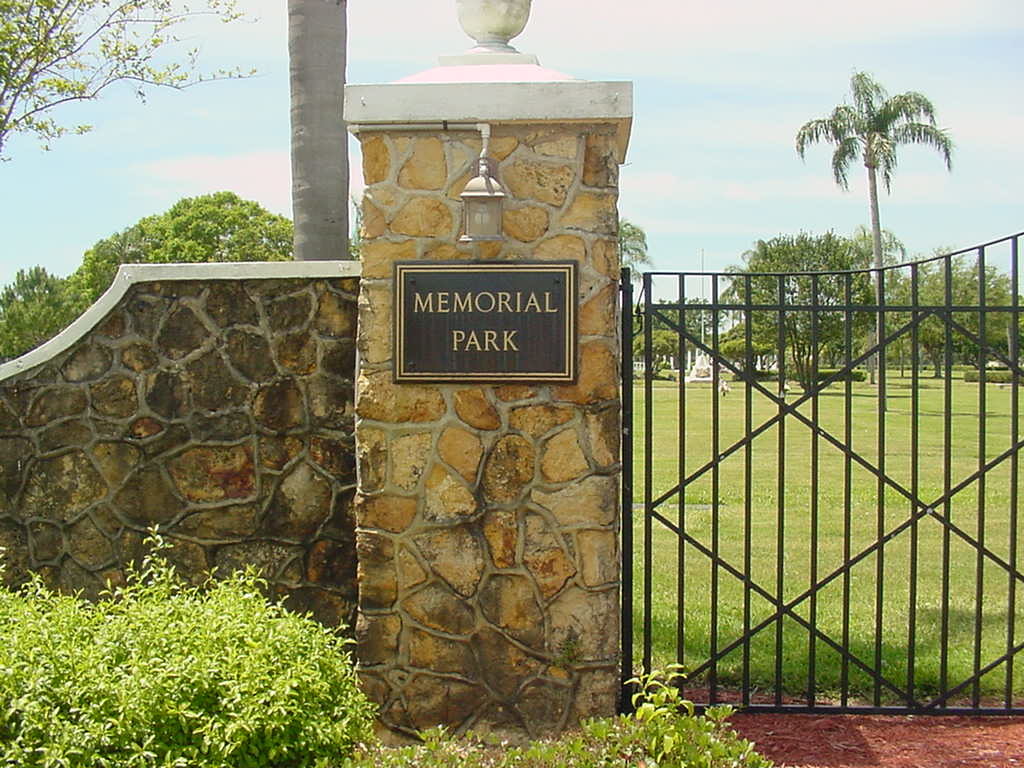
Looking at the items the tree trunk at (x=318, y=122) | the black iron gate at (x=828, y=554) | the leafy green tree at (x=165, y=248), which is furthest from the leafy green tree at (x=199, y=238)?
the tree trunk at (x=318, y=122)

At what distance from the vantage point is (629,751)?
3.50 m

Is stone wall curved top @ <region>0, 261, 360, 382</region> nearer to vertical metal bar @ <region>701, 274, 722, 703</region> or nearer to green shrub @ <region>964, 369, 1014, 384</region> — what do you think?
vertical metal bar @ <region>701, 274, 722, 703</region>

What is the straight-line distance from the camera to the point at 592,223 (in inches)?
185

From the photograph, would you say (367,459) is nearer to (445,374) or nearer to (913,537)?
(445,374)

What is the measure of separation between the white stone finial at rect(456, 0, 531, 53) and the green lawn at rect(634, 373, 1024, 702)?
6.31 ft

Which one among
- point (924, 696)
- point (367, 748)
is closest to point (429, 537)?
point (367, 748)

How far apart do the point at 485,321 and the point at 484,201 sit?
1.67 ft

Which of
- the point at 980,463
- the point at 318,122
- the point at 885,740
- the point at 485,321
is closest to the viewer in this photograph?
Result: the point at 485,321

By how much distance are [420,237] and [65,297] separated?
159 feet

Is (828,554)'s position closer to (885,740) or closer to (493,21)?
(885,740)

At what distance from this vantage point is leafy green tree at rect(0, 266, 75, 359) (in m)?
44.8

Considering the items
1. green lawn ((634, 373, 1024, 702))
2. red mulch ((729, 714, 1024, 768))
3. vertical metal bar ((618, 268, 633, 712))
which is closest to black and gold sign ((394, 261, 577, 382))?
vertical metal bar ((618, 268, 633, 712))

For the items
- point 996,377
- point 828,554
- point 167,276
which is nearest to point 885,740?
point 167,276

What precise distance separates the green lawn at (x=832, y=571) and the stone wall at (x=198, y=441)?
1.78 meters
